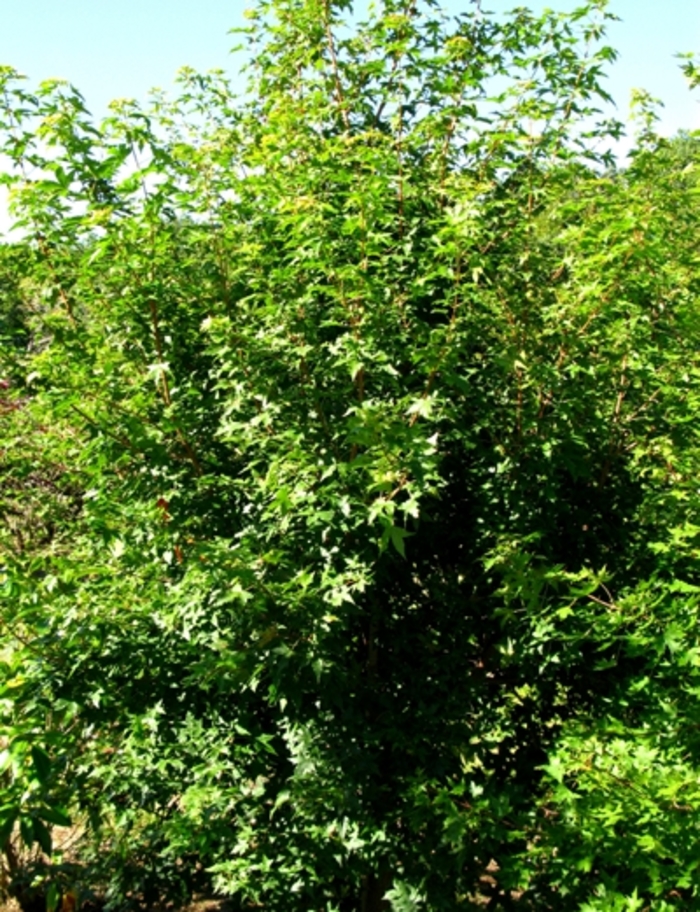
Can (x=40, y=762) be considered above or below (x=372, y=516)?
below

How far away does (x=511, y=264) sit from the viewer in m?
3.59

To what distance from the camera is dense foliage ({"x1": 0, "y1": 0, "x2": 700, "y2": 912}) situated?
268 cm

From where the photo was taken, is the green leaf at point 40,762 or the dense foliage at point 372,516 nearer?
the green leaf at point 40,762

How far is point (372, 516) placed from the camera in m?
2.45

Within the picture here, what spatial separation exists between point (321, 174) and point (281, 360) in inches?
31.7

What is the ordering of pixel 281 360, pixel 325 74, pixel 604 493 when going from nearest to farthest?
pixel 281 360
pixel 604 493
pixel 325 74

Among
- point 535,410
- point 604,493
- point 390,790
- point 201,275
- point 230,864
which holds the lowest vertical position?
point 230,864

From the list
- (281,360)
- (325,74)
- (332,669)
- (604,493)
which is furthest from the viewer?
(325,74)

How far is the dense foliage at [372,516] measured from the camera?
2.68 m

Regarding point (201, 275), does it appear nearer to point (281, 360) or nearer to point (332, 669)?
point (281, 360)

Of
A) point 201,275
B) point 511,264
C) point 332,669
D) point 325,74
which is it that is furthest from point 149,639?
point 325,74

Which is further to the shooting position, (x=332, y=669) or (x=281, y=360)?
(x=281, y=360)

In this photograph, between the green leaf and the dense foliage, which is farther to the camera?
the dense foliage

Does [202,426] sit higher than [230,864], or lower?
higher
